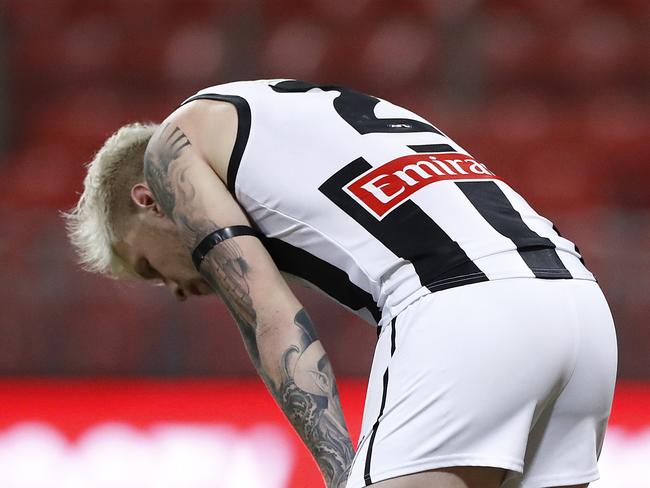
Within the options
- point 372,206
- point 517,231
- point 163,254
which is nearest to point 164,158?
point 163,254

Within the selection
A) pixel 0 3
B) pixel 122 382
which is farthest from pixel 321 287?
pixel 0 3

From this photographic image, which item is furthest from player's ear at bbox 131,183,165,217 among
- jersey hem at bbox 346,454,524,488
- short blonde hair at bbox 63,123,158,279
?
jersey hem at bbox 346,454,524,488


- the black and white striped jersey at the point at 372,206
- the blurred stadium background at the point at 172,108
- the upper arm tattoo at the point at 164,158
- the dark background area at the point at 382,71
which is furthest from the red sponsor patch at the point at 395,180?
the dark background area at the point at 382,71

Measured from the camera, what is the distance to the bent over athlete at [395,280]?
1.48 metres

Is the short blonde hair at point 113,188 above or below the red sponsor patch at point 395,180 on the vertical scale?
below

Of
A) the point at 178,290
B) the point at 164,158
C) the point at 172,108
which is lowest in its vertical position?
the point at 172,108

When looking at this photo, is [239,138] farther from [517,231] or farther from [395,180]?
[517,231]

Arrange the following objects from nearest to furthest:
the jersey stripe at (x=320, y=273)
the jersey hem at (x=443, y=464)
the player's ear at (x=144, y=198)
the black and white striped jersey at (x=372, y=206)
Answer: the jersey hem at (x=443, y=464) < the black and white striped jersey at (x=372, y=206) < the jersey stripe at (x=320, y=273) < the player's ear at (x=144, y=198)

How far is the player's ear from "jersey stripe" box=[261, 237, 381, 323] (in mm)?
260

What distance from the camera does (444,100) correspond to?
20.3ft

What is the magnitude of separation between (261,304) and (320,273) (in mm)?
109

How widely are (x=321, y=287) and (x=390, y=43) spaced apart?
465 cm

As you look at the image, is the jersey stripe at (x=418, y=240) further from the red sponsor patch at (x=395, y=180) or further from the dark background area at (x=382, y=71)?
the dark background area at (x=382, y=71)

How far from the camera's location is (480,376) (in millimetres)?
1471
